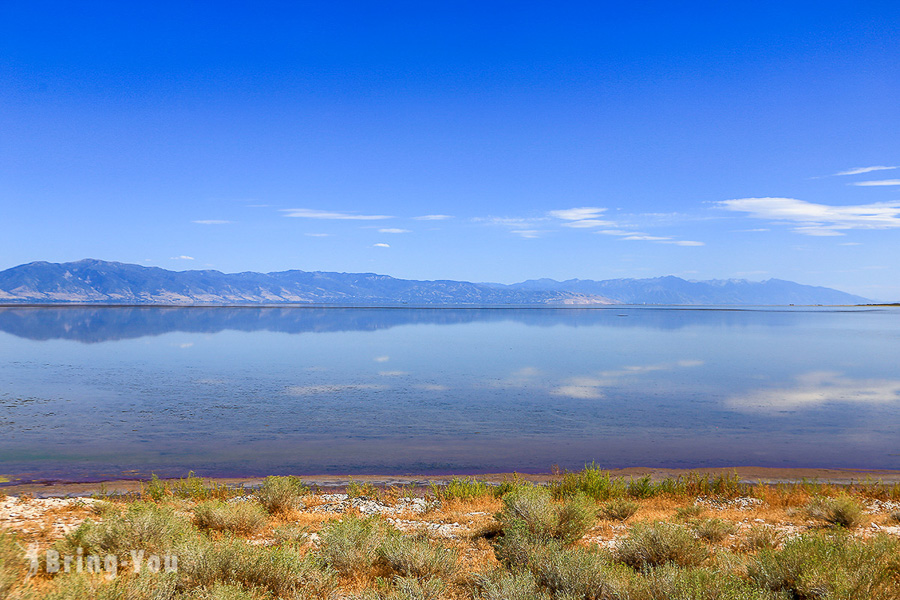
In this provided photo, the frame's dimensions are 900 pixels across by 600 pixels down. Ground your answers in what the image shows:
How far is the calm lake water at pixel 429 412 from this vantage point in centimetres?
1540

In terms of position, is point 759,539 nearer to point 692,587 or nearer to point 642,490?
point 692,587

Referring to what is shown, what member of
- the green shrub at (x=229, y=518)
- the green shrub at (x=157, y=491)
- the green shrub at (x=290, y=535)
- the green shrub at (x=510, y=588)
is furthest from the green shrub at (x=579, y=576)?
the green shrub at (x=157, y=491)

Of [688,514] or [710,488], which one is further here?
[710,488]

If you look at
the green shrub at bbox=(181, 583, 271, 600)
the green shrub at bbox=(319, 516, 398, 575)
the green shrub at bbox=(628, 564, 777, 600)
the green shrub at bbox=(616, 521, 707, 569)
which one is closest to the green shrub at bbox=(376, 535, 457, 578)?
the green shrub at bbox=(319, 516, 398, 575)

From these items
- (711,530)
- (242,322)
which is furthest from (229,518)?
(242,322)

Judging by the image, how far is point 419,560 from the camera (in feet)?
21.5

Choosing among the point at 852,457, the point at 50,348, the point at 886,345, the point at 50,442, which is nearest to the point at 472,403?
the point at 852,457

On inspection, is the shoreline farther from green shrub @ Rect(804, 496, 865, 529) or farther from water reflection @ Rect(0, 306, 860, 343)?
water reflection @ Rect(0, 306, 860, 343)

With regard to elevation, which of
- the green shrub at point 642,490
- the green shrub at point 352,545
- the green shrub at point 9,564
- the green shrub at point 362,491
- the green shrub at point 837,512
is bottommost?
the green shrub at point 362,491

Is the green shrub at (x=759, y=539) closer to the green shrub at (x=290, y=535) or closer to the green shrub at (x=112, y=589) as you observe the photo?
the green shrub at (x=290, y=535)

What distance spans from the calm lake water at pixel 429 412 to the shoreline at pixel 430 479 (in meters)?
0.61

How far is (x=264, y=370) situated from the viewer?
31188mm

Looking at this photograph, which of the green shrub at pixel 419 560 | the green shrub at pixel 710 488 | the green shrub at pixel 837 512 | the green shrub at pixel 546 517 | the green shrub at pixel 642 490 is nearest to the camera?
the green shrub at pixel 419 560

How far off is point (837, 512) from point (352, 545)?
8.73 m
